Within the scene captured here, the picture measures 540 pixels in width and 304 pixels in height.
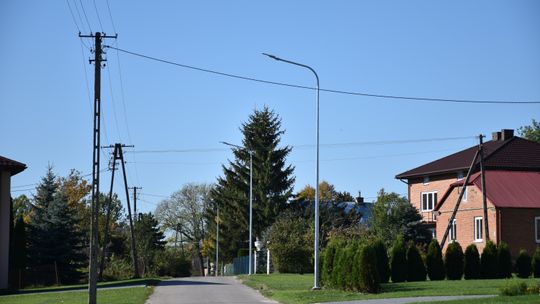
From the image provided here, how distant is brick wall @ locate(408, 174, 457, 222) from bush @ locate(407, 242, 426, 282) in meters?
33.8

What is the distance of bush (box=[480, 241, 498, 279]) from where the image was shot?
3888 cm

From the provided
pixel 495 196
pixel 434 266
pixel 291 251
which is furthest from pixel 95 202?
pixel 495 196

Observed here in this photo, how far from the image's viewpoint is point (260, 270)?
60.4 metres

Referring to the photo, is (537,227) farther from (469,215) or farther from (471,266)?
(471,266)

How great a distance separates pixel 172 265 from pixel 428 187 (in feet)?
85.9

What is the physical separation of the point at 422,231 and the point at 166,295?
34573 millimetres

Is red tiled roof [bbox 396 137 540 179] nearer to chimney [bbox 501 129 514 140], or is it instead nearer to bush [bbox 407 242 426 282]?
chimney [bbox 501 129 514 140]

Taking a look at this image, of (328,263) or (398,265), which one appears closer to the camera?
(328,263)

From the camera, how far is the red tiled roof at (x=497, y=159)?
225ft

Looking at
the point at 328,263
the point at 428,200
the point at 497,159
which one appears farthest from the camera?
the point at 428,200

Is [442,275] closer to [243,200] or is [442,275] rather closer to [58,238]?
[58,238]

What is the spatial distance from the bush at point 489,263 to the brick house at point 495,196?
603 inches

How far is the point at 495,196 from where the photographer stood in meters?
55.4

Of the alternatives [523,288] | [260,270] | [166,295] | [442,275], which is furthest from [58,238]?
[523,288]
